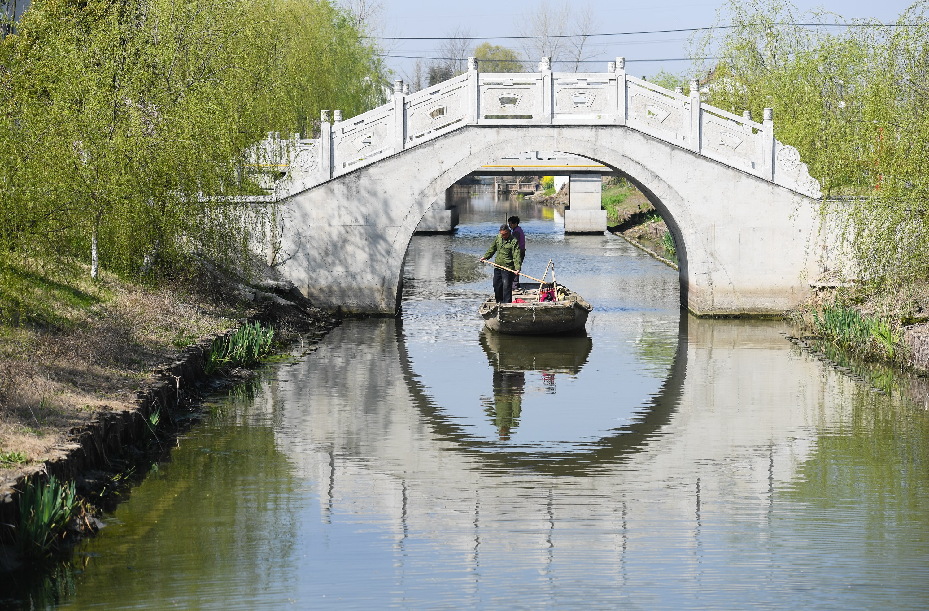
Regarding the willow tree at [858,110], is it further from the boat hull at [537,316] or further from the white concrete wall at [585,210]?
the white concrete wall at [585,210]

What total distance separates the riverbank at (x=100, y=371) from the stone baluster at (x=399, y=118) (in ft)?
13.8

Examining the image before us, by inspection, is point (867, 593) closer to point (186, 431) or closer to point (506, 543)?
point (506, 543)

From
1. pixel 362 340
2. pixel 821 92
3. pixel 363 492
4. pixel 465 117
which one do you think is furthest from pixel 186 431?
pixel 821 92

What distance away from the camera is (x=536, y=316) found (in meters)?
21.2

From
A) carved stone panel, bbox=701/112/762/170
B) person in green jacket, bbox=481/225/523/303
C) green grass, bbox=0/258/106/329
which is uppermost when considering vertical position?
carved stone panel, bbox=701/112/762/170

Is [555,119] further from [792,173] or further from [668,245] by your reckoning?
[668,245]

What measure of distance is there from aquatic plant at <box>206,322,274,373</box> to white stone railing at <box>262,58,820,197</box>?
4.82 meters

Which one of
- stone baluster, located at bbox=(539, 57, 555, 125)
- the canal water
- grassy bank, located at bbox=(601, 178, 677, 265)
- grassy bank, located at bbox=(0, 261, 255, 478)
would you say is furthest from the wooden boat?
grassy bank, located at bbox=(601, 178, 677, 265)

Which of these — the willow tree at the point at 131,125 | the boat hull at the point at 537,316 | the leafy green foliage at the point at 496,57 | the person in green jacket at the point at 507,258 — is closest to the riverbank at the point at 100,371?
the willow tree at the point at 131,125

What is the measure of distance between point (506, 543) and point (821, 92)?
21.8 meters

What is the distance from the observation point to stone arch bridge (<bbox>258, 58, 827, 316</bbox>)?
902 inches

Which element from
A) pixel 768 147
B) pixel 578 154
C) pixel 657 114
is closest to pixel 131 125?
pixel 578 154

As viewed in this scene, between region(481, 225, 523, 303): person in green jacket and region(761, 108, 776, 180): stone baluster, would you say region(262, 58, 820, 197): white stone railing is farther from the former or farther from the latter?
region(481, 225, 523, 303): person in green jacket

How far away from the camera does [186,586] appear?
8945mm
